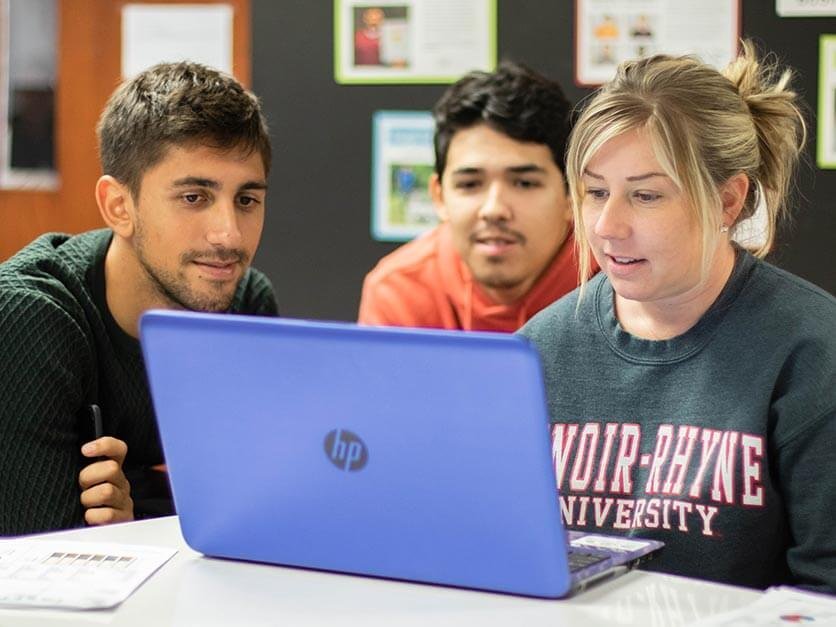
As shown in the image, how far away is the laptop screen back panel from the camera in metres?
1.14

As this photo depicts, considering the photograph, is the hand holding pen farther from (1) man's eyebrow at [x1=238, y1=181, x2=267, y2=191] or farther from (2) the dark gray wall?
(2) the dark gray wall

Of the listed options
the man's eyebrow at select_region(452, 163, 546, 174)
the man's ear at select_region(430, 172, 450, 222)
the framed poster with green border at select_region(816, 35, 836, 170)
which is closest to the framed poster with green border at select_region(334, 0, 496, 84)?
the man's ear at select_region(430, 172, 450, 222)

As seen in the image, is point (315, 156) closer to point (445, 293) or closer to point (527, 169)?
point (445, 293)

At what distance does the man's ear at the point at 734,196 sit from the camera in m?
1.69

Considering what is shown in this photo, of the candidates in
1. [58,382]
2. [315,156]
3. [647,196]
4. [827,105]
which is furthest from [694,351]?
[315,156]

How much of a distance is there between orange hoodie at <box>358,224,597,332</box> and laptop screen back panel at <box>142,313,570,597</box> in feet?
4.56

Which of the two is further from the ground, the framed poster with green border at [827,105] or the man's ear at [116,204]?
the framed poster with green border at [827,105]

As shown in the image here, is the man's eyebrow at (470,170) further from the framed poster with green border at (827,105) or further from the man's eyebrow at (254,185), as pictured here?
the framed poster with green border at (827,105)

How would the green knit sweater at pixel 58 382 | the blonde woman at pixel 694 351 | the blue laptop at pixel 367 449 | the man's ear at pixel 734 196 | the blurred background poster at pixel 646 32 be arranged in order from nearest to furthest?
the blue laptop at pixel 367 449, the blonde woman at pixel 694 351, the man's ear at pixel 734 196, the green knit sweater at pixel 58 382, the blurred background poster at pixel 646 32

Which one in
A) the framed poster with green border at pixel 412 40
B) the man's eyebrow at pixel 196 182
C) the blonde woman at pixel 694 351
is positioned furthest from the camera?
the framed poster with green border at pixel 412 40

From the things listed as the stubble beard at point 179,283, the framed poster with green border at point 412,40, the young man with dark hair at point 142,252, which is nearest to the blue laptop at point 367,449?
the young man with dark hair at point 142,252

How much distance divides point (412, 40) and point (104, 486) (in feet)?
5.28

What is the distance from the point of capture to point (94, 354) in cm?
197

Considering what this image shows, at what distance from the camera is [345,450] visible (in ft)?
4.01
